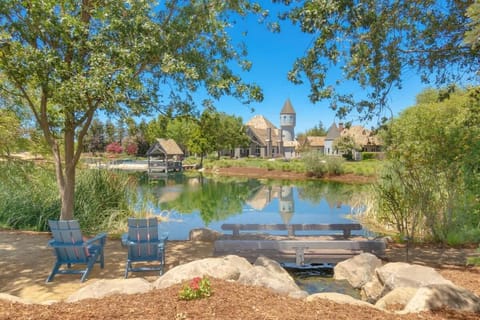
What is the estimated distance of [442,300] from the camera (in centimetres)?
343

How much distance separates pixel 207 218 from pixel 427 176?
759 centimetres

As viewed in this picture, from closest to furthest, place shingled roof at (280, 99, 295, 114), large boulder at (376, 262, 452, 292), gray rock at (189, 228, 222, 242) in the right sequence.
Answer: large boulder at (376, 262, 452, 292)
gray rock at (189, 228, 222, 242)
shingled roof at (280, 99, 295, 114)

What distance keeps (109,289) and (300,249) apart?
3.00 metres

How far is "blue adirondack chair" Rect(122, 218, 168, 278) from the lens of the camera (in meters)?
5.16

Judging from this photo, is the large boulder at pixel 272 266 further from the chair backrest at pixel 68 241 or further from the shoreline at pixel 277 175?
the shoreline at pixel 277 175

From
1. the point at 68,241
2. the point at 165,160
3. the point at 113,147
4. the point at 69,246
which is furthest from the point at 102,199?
the point at 113,147

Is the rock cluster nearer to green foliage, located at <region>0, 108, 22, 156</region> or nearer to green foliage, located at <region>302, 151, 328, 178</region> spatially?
green foliage, located at <region>0, 108, 22, 156</region>

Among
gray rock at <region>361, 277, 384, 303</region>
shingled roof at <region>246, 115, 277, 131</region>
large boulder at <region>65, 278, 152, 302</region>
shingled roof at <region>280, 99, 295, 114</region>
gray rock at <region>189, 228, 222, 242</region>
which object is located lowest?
gray rock at <region>361, 277, 384, 303</region>

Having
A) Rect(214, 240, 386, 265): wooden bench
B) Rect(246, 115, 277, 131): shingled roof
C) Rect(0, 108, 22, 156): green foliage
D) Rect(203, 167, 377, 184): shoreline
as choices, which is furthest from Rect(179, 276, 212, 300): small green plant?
Rect(246, 115, 277, 131): shingled roof

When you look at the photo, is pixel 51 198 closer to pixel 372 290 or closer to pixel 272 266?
pixel 272 266

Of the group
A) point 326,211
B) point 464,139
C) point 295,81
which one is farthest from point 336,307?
point 326,211

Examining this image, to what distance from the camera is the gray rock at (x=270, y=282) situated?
3.89 m

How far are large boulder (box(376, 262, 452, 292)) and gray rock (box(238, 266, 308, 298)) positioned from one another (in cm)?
114

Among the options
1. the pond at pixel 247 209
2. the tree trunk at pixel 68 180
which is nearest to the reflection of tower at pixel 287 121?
the pond at pixel 247 209
